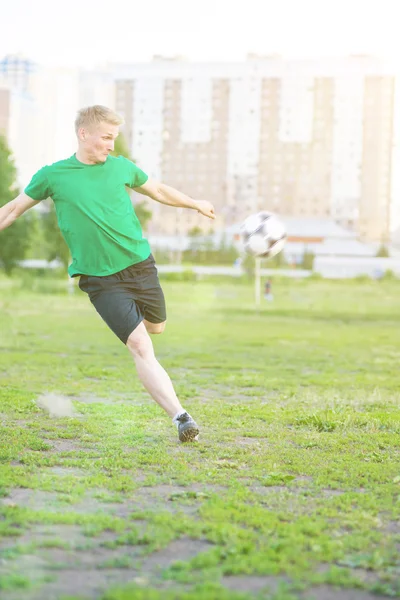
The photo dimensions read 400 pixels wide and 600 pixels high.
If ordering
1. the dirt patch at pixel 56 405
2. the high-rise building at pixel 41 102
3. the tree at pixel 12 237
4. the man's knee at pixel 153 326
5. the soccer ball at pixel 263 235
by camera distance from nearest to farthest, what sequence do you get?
1. the man's knee at pixel 153 326
2. the dirt patch at pixel 56 405
3. the soccer ball at pixel 263 235
4. the tree at pixel 12 237
5. the high-rise building at pixel 41 102

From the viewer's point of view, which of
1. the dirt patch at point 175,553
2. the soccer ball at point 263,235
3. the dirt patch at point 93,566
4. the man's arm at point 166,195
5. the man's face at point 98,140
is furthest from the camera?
the soccer ball at point 263,235

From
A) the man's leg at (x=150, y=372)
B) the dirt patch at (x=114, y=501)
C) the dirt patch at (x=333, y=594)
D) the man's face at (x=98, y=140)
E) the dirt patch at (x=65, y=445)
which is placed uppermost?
the man's face at (x=98, y=140)

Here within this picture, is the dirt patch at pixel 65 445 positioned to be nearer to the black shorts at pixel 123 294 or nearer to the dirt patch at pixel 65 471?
the dirt patch at pixel 65 471

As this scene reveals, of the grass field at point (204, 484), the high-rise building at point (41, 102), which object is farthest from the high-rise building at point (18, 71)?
the grass field at point (204, 484)

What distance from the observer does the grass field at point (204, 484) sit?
343 centimetres

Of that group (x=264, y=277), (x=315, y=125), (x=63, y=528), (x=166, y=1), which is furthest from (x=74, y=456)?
(x=315, y=125)

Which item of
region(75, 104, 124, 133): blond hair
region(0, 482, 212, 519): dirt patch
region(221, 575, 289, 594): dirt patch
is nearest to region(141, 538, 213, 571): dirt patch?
region(221, 575, 289, 594): dirt patch

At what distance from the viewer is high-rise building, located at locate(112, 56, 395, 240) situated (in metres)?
108

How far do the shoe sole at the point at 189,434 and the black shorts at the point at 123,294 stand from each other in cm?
71

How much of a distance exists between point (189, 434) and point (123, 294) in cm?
100

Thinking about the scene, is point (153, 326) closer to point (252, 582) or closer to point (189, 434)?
point (189, 434)

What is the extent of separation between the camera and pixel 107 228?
585cm

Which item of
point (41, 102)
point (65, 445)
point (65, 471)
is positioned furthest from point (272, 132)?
point (65, 471)

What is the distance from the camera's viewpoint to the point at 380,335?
17781mm
